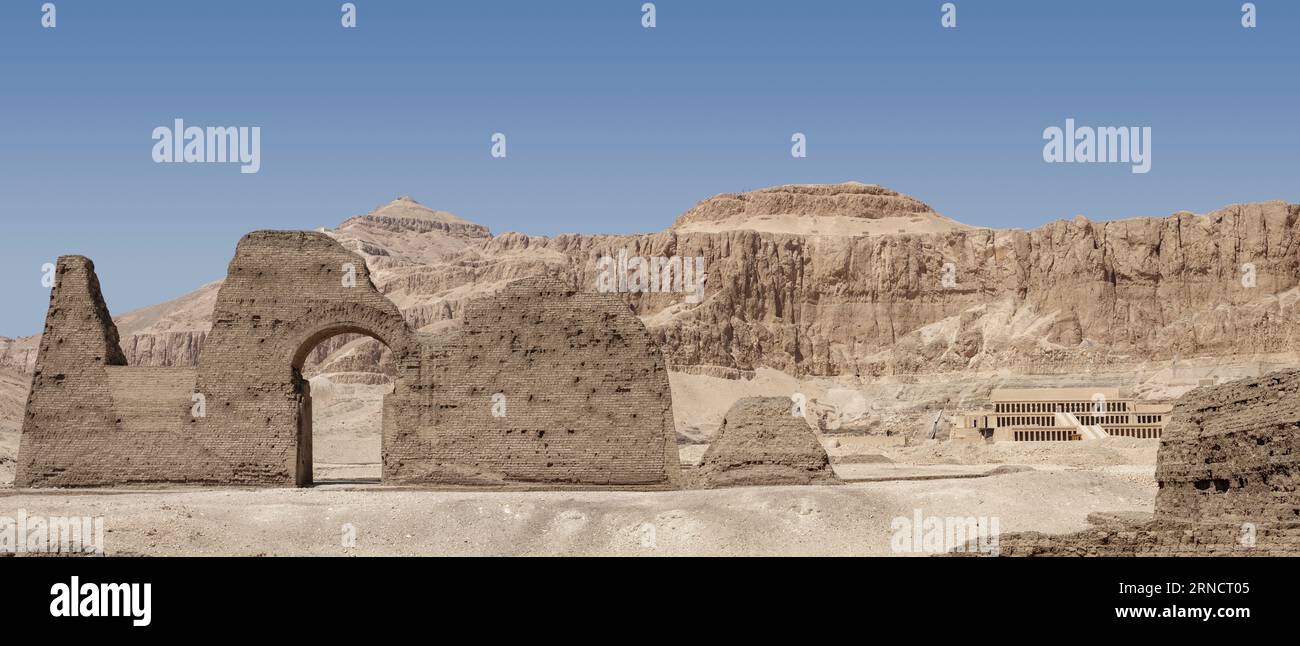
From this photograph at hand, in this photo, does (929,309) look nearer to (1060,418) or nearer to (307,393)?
(1060,418)

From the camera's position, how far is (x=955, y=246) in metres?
125

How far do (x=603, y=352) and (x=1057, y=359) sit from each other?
81.8m

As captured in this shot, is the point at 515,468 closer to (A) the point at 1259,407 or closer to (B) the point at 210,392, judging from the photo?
(B) the point at 210,392

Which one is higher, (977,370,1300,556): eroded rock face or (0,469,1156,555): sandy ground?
(977,370,1300,556): eroded rock face

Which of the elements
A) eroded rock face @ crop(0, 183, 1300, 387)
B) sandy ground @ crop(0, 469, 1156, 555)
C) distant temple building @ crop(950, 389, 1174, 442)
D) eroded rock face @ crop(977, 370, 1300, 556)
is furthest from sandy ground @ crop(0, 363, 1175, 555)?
eroded rock face @ crop(0, 183, 1300, 387)

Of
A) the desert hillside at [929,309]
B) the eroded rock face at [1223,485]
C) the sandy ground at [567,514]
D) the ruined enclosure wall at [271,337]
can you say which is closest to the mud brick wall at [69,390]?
the sandy ground at [567,514]

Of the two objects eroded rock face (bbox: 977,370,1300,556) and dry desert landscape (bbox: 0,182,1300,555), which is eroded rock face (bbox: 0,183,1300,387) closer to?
dry desert landscape (bbox: 0,182,1300,555)

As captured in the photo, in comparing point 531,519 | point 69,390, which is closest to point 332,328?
point 69,390

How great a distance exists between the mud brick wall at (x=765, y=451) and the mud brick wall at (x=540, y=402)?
39.0 inches

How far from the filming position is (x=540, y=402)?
27.8 meters

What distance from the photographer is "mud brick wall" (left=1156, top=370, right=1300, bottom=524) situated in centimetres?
1647

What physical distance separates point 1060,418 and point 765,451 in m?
48.6

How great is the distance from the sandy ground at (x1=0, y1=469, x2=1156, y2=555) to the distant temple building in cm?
3985
